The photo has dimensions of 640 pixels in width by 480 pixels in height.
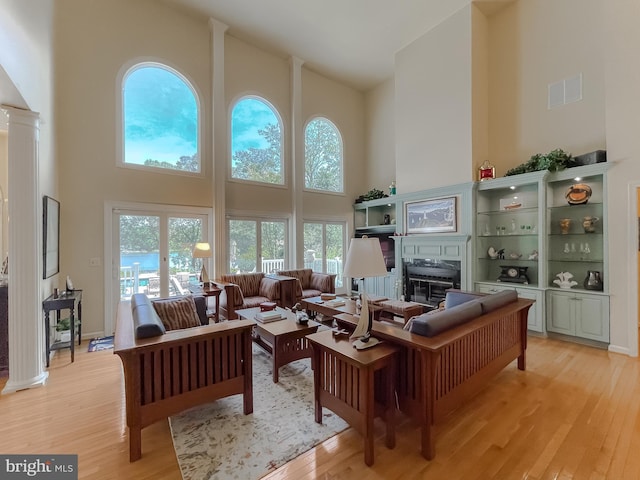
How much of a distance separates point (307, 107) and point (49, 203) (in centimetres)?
545

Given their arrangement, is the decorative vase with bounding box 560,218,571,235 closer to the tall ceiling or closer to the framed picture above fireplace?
the framed picture above fireplace

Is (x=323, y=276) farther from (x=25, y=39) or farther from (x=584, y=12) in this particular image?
(x=584, y=12)

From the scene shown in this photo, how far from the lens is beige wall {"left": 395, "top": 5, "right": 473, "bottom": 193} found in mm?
5125

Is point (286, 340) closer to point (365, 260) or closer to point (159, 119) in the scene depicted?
point (365, 260)

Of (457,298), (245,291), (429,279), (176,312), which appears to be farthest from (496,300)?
(245,291)

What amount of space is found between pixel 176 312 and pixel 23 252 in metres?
1.50

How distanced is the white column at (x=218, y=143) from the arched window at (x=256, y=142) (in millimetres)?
408

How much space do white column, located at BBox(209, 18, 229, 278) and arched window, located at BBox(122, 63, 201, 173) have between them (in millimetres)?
336

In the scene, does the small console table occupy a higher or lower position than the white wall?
lower

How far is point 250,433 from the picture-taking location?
6.96 ft

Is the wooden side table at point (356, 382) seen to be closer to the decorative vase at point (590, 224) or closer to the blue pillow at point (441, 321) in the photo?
the blue pillow at point (441, 321)

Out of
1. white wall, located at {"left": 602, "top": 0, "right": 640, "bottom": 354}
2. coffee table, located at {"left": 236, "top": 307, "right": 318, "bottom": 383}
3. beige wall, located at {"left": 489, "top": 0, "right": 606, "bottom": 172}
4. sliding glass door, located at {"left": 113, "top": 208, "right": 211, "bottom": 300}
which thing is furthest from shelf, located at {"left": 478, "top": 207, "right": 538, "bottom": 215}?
sliding glass door, located at {"left": 113, "top": 208, "right": 211, "bottom": 300}

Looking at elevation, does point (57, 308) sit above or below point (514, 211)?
below

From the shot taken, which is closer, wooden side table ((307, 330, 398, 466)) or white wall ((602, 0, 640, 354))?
wooden side table ((307, 330, 398, 466))
